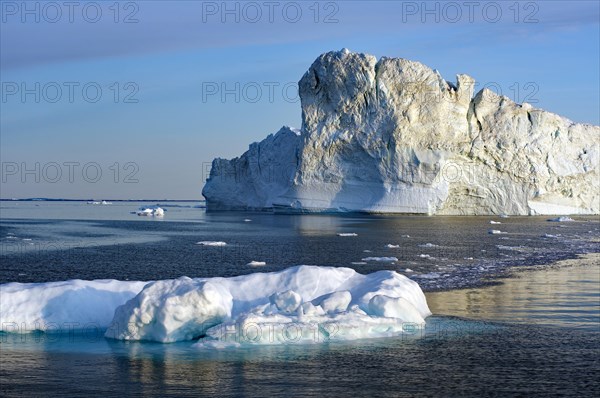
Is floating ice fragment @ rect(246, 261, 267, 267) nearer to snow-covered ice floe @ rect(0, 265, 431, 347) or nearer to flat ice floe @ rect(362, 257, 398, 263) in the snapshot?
flat ice floe @ rect(362, 257, 398, 263)

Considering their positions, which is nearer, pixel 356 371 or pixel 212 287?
pixel 356 371

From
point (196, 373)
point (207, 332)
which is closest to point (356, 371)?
point (196, 373)

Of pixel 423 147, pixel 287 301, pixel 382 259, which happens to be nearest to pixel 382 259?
pixel 382 259

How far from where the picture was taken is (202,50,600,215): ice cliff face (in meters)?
50.6

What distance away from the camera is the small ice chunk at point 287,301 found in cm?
899

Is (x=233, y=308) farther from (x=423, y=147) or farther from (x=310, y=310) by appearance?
(x=423, y=147)

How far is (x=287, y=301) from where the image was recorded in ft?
29.6

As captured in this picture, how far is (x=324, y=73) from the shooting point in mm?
51656

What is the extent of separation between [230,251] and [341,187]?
31.2 meters

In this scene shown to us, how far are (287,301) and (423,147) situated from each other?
4274 centimetres

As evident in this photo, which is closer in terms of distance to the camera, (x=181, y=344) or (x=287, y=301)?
(x=181, y=344)

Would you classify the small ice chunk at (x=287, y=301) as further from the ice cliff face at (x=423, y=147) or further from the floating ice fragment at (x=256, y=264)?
the ice cliff face at (x=423, y=147)

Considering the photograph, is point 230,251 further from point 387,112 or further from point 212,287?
point 387,112

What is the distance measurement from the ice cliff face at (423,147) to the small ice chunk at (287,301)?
137ft
